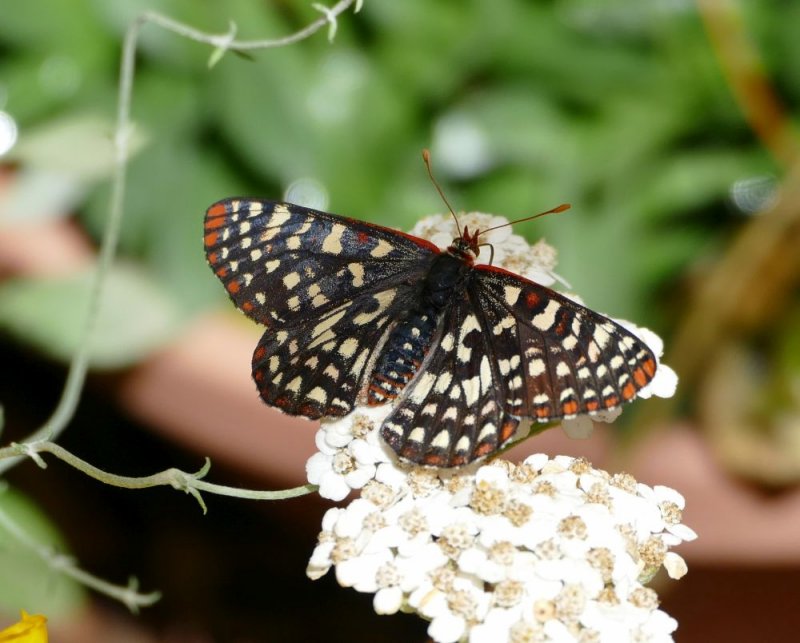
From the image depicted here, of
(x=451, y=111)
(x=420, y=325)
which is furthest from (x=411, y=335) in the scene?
(x=451, y=111)

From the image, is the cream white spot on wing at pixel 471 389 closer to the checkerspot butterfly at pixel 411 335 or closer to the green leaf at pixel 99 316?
the checkerspot butterfly at pixel 411 335

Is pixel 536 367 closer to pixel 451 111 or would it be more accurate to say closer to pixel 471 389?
pixel 471 389

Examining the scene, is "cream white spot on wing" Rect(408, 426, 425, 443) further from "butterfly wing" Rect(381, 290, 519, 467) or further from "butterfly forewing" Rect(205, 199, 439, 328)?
"butterfly forewing" Rect(205, 199, 439, 328)

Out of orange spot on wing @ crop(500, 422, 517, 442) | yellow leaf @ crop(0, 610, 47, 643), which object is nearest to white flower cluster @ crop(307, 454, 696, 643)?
orange spot on wing @ crop(500, 422, 517, 442)

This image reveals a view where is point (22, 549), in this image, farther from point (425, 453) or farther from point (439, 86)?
point (439, 86)

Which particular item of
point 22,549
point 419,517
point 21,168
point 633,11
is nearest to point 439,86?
point 633,11

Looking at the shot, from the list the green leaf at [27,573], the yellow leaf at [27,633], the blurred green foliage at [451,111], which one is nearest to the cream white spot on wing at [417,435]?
the yellow leaf at [27,633]
